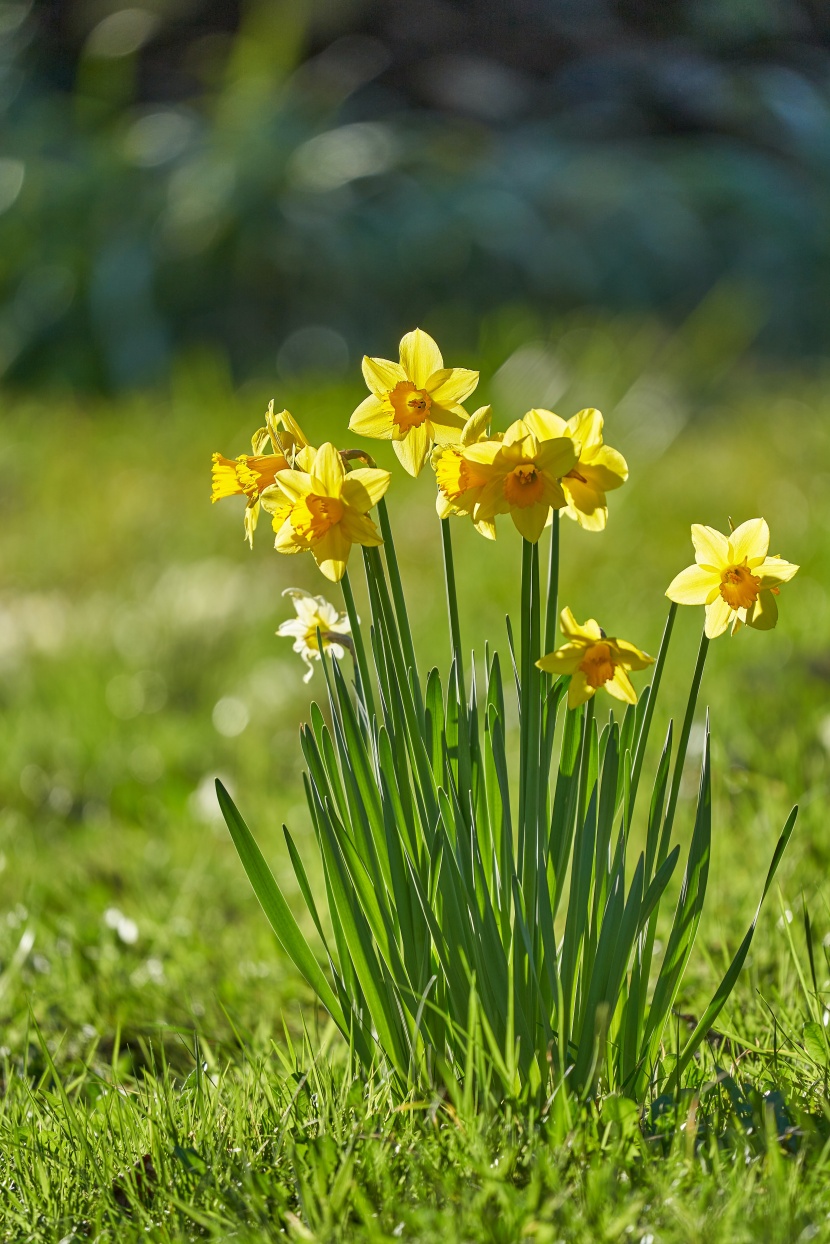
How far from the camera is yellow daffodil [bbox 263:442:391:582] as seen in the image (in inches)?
40.8

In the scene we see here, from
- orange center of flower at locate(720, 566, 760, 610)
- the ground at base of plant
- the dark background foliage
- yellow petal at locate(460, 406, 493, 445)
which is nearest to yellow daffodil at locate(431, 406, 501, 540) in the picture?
yellow petal at locate(460, 406, 493, 445)

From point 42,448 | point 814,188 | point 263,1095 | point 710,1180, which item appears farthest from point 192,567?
point 814,188

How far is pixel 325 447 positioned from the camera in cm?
102

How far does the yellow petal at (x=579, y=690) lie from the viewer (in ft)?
3.59

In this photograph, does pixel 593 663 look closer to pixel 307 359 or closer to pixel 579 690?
pixel 579 690

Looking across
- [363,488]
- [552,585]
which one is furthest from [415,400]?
[552,585]

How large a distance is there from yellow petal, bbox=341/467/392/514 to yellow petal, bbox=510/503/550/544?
122mm

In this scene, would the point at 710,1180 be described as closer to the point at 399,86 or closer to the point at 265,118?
the point at 265,118

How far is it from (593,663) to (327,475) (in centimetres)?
31

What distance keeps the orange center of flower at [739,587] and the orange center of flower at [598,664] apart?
4.9 inches

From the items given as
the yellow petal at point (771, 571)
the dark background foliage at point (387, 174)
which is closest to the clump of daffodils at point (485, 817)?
the yellow petal at point (771, 571)

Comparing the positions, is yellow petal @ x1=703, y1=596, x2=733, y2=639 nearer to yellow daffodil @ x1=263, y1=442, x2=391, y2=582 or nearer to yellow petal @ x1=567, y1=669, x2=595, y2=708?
yellow petal @ x1=567, y1=669, x2=595, y2=708

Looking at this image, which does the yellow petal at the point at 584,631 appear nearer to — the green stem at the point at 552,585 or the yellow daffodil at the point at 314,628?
the green stem at the point at 552,585

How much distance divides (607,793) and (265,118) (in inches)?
234
